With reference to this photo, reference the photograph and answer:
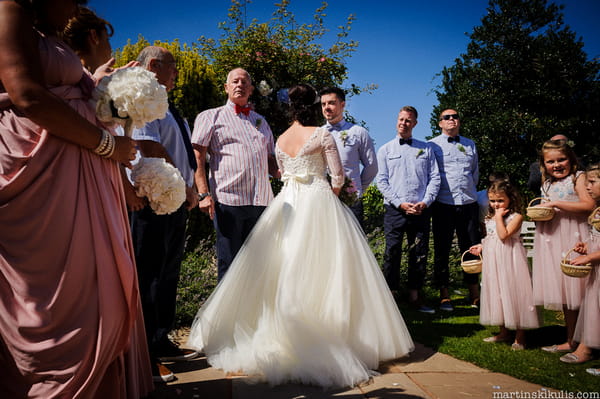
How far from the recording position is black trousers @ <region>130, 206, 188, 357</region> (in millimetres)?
2820

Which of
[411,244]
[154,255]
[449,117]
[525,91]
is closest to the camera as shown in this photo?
[154,255]

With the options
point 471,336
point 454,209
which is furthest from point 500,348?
point 454,209

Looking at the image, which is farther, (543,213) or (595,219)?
(543,213)

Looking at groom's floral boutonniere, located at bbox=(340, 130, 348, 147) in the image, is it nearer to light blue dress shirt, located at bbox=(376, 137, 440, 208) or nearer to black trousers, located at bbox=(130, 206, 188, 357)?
light blue dress shirt, located at bbox=(376, 137, 440, 208)

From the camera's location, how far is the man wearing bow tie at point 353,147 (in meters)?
5.14

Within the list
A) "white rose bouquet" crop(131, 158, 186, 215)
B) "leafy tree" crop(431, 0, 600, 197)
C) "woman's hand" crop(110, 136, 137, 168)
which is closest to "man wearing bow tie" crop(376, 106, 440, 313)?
"white rose bouquet" crop(131, 158, 186, 215)

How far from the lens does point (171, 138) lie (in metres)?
3.00

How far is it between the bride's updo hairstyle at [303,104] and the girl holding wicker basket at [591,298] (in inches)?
93.2

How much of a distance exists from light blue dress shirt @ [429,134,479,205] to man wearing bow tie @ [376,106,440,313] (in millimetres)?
227

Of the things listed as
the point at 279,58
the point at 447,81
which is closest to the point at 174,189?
the point at 279,58

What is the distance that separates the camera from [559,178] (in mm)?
A: 3748

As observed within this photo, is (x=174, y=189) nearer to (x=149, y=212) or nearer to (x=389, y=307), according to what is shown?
(x=149, y=212)

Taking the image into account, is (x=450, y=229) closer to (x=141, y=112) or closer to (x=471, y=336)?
(x=471, y=336)

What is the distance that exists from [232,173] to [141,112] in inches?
79.3
